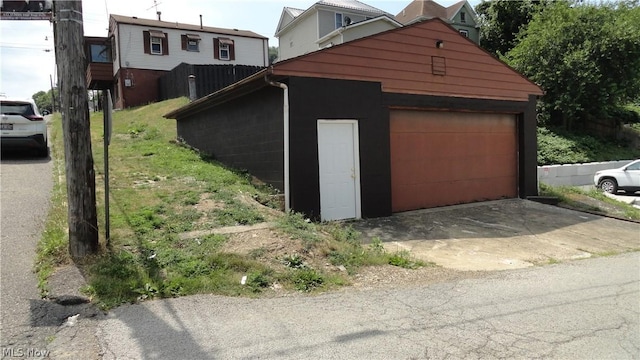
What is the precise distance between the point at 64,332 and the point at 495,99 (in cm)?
1134

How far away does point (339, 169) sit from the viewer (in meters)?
9.12

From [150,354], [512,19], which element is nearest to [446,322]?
[150,354]

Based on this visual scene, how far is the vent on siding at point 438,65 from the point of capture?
10688 mm

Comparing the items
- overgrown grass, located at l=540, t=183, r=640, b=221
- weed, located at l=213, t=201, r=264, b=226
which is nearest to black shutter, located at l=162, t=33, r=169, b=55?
overgrown grass, located at l=540, t=183, r=640, b=221

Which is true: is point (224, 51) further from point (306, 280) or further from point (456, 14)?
point (306, 280)

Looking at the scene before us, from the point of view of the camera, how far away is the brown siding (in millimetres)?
8922

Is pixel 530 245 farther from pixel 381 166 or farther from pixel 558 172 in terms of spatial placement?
pixel 558 172

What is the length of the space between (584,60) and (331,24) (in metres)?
16.3

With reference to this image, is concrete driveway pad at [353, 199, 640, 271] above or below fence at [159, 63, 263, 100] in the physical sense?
below

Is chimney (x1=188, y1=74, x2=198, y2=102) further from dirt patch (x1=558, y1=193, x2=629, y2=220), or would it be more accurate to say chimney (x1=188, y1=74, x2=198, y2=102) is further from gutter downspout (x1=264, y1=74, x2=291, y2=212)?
dirt patch (x1=558, y1=193, x2=629, y2=220)

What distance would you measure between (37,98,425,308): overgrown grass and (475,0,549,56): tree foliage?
28279mm

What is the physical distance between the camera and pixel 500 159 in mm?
12422

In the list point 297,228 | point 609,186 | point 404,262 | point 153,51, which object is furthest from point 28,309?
point 153,51

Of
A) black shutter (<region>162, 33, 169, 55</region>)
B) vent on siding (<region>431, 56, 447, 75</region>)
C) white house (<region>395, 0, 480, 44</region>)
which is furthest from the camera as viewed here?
white house (<region>395, 0, 480, 44</region>)
